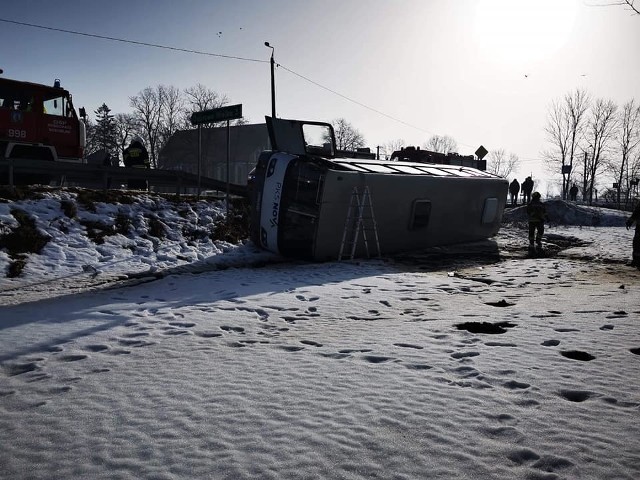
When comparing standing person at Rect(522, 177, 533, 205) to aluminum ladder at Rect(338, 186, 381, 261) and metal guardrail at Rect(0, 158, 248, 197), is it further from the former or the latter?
aluminum ladder at Rect(338, 186, 381, 261)

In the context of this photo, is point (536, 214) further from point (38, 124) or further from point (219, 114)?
point (38, 124)

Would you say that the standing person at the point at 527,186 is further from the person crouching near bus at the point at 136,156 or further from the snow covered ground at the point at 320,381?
the person crouching near bus at the point at 136,156

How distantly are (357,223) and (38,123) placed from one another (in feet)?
30.3

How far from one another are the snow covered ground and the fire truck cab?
6004 millimetres

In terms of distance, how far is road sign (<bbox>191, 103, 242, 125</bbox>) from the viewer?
10742 mm

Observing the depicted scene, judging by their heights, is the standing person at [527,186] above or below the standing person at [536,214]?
above

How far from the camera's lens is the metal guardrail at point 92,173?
35.3 feet

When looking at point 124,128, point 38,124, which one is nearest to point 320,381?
point 38,124

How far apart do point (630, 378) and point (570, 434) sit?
1.21m

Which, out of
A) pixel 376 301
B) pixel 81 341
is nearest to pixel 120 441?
pixel 81 341

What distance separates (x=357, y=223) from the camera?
10453mm

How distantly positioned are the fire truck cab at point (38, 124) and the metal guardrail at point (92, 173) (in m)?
0.67

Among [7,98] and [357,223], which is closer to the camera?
[357,223]

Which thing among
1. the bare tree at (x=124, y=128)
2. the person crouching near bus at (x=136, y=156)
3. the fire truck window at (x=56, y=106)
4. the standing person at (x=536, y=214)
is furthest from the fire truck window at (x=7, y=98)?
the bare tree at (x=124, y=128)
